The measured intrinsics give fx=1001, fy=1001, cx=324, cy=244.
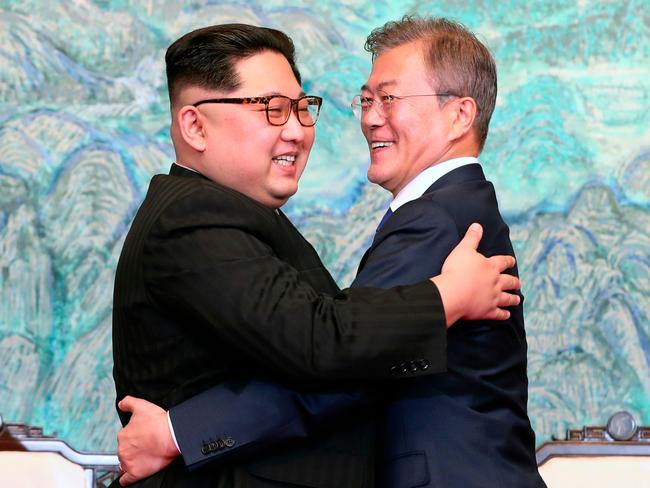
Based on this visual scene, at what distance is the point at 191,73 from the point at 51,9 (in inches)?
130

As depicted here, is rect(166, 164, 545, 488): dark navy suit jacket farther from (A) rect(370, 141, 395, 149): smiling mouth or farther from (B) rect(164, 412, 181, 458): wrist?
(A) rect(370, 141, 395, 149): smiling mouth

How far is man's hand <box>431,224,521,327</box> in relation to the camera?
2.09 m

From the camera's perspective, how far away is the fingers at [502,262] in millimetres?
2225

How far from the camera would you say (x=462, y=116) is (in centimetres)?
264

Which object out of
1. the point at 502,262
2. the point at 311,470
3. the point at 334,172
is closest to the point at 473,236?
the point at 502,262

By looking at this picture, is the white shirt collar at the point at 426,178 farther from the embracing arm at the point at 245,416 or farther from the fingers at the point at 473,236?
the embracing arm at the point at 245,416

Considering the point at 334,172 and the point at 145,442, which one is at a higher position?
the point at 334,172

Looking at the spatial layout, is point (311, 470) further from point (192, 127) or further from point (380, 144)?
point (380, 144)

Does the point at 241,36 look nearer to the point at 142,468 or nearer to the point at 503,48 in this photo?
the point at 142,468

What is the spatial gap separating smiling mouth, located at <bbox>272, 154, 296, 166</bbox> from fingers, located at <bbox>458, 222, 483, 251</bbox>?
0.45m

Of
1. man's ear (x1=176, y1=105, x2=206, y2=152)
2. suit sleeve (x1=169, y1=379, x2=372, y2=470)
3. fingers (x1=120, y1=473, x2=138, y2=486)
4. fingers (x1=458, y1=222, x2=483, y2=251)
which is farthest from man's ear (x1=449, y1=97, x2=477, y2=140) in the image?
fingers (x1=120, y1=473, x2=138, y2=486)

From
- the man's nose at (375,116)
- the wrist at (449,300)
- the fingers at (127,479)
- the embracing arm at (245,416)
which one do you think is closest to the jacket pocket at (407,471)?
the embracing arm at (245,416)

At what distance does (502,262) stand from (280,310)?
0.55 meters

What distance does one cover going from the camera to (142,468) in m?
2.15
